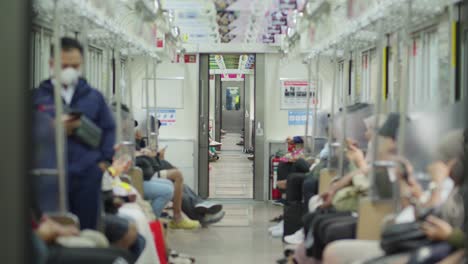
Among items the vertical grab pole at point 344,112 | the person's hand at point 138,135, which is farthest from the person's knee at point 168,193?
the vertical grab pole at point 344,112

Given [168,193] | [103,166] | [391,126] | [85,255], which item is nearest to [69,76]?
[103,166]

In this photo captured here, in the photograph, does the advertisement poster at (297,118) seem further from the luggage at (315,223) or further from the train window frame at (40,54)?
the train window frame at (40,54)

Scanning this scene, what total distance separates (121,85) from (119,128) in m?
0.26

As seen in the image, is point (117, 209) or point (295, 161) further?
point (295, 161)

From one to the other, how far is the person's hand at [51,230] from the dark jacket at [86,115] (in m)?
0.18

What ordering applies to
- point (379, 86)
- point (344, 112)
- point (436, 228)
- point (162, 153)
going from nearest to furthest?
point (436, 228), point (379, 86), point (344, 112), point (162, 153)

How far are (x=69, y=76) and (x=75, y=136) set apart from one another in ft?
0.68

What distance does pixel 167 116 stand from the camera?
2.69 metres

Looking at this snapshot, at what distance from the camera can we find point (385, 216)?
2.24 metres

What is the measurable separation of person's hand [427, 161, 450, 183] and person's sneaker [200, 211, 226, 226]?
54.6 inches

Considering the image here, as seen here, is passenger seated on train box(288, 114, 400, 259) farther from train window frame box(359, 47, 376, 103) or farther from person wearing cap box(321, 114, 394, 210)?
train window frame box(359, 47, 376, 103)

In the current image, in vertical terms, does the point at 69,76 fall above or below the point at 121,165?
above

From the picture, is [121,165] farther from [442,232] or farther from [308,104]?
[442,232]

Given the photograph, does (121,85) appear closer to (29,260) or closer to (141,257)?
(141,257)
